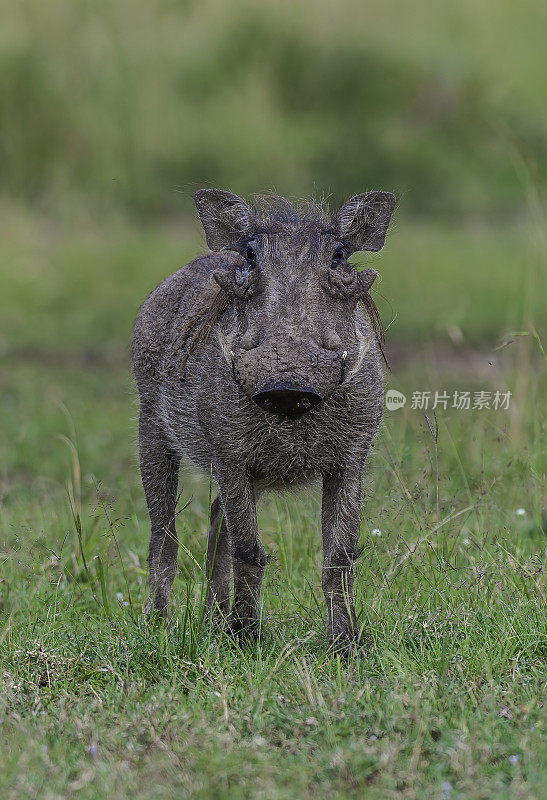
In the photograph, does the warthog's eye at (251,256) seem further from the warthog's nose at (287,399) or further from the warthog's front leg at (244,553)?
the warthog's front leg at (244,553)

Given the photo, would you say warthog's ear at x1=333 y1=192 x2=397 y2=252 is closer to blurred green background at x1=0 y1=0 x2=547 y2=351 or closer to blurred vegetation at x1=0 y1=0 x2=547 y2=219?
blurred green background at x1=0 y1=0 x2=547 y2=351

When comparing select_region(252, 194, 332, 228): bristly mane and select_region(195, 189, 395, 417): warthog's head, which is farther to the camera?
select_region(252, 194, 332, 228): bristly mane

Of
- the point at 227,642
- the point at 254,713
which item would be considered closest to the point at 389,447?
the point at 227,642

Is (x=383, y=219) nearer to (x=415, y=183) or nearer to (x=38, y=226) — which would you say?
(x=38, y=226)

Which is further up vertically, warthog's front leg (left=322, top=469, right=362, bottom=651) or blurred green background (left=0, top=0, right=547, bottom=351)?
blurred green background (left=0, top=0, right=547, bottom=351)

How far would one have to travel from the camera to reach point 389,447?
4.81 m

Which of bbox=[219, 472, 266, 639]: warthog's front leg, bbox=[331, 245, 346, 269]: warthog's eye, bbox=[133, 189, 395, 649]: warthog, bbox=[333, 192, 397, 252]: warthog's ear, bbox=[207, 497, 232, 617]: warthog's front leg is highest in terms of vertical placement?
bbox=[333, 192, 397, 252]: warthog's ear

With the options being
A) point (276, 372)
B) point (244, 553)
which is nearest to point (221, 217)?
point (276, 372)

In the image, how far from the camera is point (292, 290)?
3271mm

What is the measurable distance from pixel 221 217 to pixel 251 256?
293 mm

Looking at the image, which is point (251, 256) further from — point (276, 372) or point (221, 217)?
point (276, 372)

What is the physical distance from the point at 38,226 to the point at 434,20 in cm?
638

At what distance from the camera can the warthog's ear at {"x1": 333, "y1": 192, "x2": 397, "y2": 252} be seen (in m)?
3.53

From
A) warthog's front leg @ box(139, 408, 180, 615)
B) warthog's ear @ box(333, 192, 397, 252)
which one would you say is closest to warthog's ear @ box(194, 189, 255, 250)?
warthog's ear @ box(333, 192, 397, 252)
